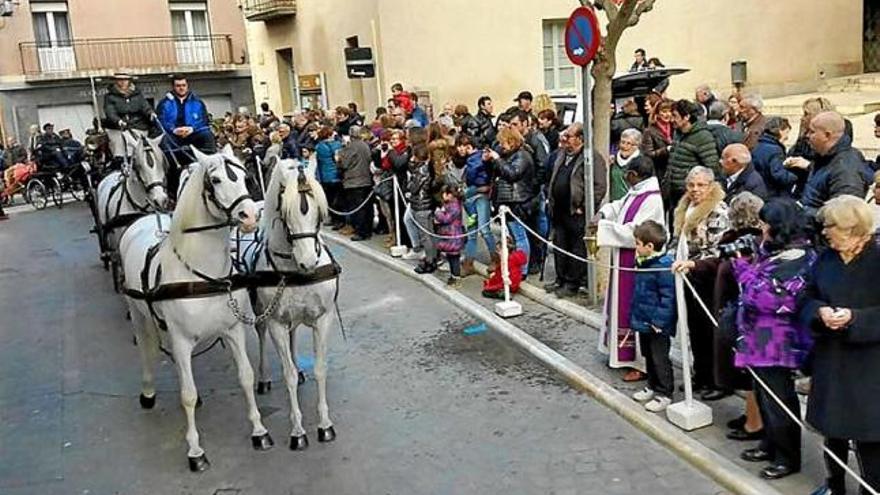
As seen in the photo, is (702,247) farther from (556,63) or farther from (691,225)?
(556,63)

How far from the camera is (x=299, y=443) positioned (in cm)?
621

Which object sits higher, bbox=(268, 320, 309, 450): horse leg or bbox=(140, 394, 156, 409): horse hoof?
bbox=(268, 320, 309, 450): horse leg

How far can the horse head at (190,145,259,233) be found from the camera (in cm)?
559

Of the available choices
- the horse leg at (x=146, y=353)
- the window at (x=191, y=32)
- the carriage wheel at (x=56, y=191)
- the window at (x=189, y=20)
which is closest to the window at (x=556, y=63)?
the carriage wheel at (x=56, y=191)

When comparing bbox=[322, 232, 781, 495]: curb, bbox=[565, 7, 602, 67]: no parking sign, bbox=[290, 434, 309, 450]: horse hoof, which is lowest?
bbox=[290, 434, 309, 450]: horse hoof

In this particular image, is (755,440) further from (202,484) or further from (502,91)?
(502,91)

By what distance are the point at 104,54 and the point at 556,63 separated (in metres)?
20.7

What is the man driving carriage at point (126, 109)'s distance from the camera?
378 inches

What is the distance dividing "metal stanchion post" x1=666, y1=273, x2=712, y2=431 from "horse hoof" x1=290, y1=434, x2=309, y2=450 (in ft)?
8.86

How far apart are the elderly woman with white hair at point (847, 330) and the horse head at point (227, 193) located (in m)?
3.50

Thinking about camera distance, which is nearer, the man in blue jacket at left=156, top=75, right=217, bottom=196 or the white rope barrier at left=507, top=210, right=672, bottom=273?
the white rope barrier at left=507, top=210, right=672, bottom=273

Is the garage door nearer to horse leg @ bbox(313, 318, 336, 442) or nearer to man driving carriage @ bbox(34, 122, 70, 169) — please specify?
man driving carriage @ bbox(34, 122, 70, 169)

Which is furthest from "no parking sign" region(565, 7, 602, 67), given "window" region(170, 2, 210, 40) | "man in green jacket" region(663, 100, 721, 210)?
"window" region(170, 2, 210, 40)

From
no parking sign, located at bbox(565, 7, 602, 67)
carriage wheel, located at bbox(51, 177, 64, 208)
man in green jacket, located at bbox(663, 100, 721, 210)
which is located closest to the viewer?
no parking sign, located at bbox(565, 7, 602, 67)
